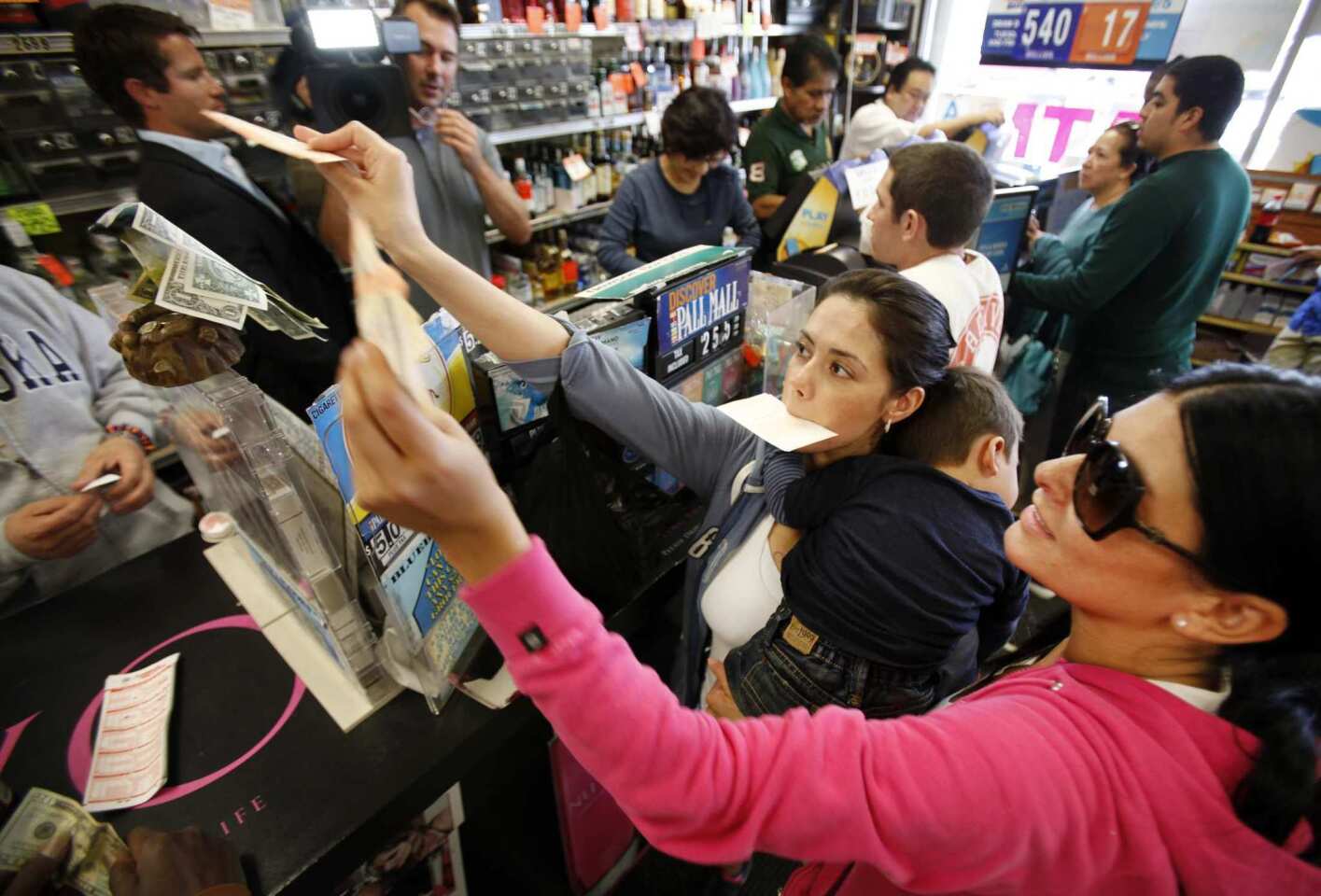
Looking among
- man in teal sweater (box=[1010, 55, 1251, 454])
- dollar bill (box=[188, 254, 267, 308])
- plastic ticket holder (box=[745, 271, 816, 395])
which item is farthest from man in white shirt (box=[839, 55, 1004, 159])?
dollar bill (box=[188, 254, 267, 308])

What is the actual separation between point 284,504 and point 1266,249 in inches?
222

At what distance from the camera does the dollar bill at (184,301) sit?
2.48ft

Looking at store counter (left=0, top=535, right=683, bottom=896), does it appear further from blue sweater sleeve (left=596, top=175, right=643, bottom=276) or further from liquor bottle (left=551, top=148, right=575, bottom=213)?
liquor bottle (left=551, top=148, right=575, bottom=213)

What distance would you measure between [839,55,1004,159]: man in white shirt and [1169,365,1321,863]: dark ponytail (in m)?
3.11

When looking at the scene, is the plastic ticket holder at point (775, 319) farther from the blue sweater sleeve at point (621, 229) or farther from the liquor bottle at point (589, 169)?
the liquor bottle at point (589, 169)

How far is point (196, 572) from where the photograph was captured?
4.34 feet

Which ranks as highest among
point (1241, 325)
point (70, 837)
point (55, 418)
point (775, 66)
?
point (775, 66)

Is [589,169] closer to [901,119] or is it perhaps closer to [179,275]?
[901,119]

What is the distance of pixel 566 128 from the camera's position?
3355 millimetres

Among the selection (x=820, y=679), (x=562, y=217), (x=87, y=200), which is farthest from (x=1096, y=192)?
(x=87, y=200)

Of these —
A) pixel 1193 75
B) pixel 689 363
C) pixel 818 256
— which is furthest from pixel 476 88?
pixel 1193 75

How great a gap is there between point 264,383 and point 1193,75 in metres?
3.16

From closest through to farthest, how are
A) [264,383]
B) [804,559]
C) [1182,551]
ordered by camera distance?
[1182,551] < [804,559] < [264,383]

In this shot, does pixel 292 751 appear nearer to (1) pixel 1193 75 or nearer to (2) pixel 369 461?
(2) pixel 369 461
